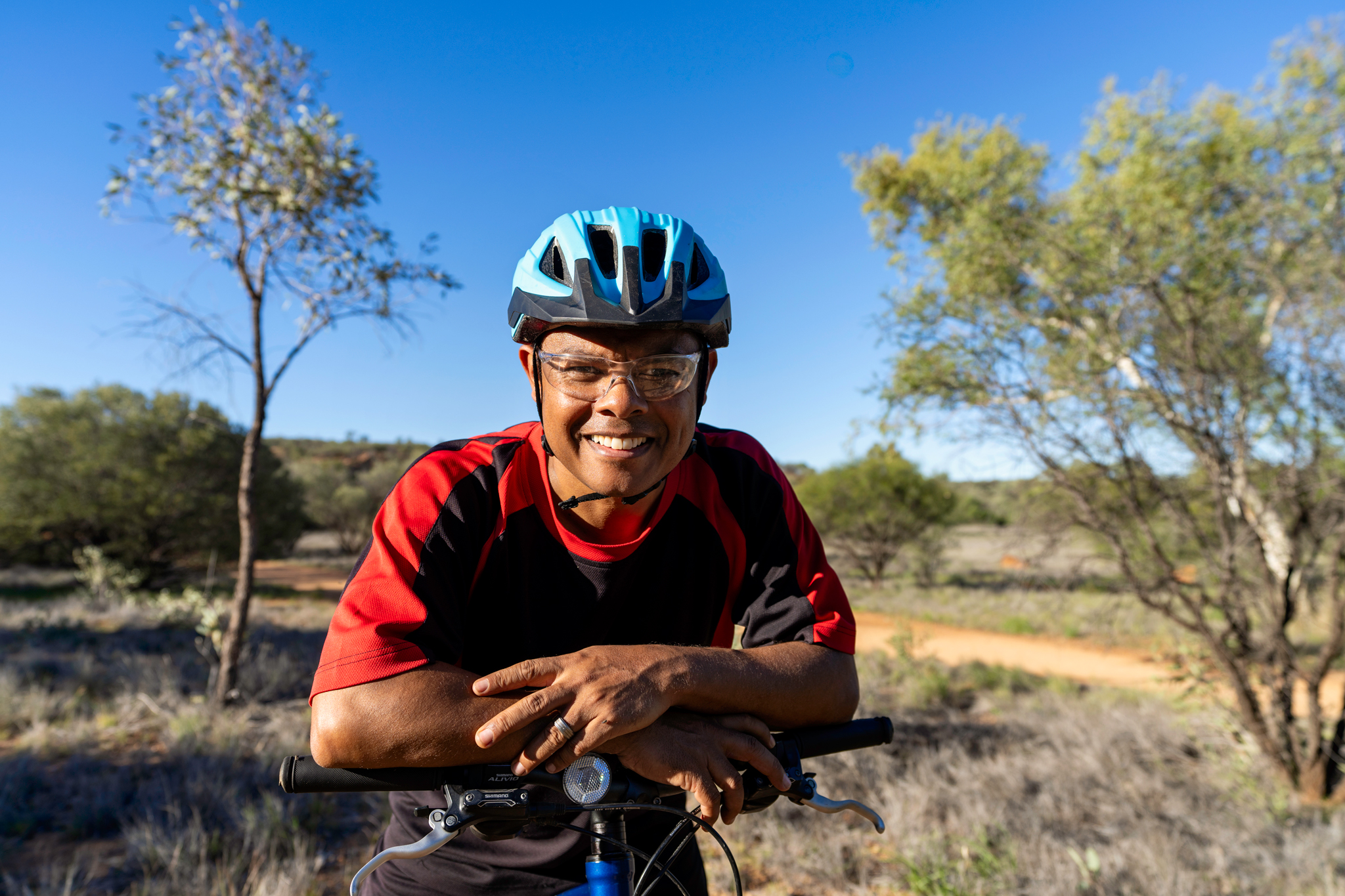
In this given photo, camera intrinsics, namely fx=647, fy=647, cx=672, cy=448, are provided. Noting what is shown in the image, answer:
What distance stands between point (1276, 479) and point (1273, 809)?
2.45 metres

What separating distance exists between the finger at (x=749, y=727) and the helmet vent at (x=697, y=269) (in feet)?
3.99

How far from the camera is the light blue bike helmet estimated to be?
1.76 metres

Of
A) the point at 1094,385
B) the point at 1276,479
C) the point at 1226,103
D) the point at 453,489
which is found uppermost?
the point at 1226,103

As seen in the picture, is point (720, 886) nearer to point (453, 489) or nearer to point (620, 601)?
point (620, 601)

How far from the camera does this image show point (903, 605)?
802 inches

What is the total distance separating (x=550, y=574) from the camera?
1.92 m

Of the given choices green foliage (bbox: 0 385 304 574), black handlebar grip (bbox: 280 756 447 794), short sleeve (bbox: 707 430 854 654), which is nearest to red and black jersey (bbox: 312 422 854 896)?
short sleeve (bbox: 707 430 854 654)

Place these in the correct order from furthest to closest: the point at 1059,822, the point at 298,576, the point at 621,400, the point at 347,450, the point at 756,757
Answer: the point at 347,450 < the point at 298,576 < the point at 1059,822 < the point at 621,400 < the point at 756,757

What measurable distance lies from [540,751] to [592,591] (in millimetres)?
622

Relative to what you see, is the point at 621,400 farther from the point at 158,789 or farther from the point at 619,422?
the point at 158,789

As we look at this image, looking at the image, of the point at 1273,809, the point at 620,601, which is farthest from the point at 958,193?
the point at 620,601

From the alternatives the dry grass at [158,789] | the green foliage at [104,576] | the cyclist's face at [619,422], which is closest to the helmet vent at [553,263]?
the cyclist's face at [619,422]

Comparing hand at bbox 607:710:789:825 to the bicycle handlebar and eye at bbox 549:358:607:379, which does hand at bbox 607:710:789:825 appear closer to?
the bicycle handlebar

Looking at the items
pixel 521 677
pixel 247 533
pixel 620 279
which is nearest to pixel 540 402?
pixel 620 279
